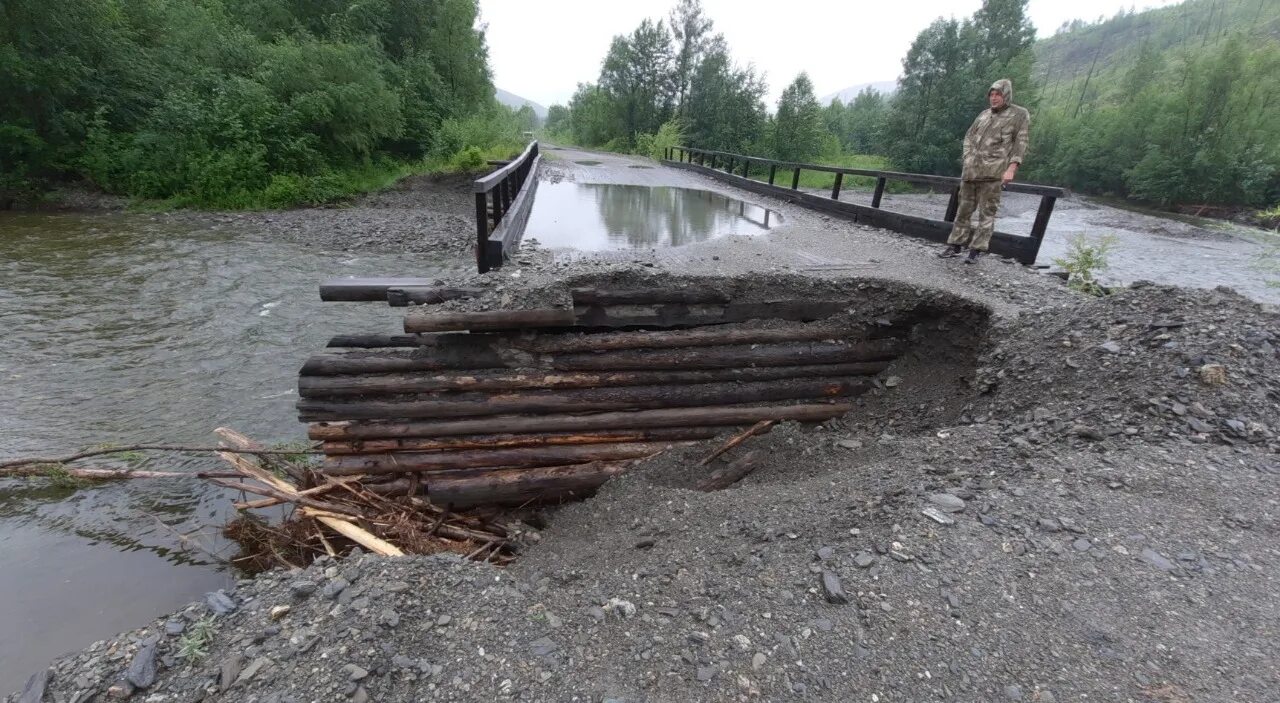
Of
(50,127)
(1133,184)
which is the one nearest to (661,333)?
(50,127)

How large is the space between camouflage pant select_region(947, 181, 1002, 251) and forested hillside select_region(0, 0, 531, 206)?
17410 millimetres

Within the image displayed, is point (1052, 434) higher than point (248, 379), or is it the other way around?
point (1052, 434)

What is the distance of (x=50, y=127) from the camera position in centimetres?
1490

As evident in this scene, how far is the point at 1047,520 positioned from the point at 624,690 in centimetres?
213

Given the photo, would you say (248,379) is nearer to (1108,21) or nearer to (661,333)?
(661,333)

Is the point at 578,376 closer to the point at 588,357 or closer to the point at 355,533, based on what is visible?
the point at 588,357

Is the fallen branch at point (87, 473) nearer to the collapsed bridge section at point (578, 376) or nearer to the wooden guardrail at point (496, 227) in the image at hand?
the collapsed bridge section at point (578, 376)

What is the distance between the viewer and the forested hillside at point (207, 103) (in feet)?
47.4

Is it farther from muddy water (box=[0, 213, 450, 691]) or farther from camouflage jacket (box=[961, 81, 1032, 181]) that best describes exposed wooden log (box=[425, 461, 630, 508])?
camouflage jacket (box=[961, 81, 1032, 181])

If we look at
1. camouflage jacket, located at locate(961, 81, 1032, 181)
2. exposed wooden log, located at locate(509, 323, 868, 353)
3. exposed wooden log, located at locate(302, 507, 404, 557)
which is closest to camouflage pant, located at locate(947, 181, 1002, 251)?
camouflage jacket, located at locate(961, 81, 1032, 181)

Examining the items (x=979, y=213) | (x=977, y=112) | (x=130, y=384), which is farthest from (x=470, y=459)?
(x=977, y=112)

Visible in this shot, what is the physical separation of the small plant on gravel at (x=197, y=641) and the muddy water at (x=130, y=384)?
5.83 feet

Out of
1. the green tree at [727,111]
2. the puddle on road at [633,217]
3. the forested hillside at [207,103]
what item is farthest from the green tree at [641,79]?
the puddle on road at [633,217]

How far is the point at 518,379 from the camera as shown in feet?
Answer: 14.0
